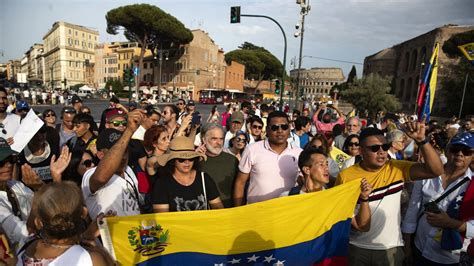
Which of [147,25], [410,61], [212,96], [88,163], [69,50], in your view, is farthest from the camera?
[69,50]

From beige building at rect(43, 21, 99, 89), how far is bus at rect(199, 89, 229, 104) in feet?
180

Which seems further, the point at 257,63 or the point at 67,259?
the point at 257,63

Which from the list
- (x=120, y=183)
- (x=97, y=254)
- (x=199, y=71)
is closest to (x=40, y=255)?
(x=97, y=254)

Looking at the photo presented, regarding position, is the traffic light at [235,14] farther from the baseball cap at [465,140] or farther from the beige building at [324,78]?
the beige building at [324,78]

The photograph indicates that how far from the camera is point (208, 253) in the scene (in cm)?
257

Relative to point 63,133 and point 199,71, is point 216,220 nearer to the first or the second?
point 63,133

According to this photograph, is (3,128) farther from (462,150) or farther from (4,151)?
(462,150)

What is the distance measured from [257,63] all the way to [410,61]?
119 feet

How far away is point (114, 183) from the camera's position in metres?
2.61

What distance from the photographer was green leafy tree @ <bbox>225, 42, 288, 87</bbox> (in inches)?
3201

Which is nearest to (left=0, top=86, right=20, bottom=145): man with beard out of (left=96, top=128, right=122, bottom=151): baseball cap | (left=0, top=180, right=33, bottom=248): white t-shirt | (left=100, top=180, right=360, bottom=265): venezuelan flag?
(left=96, top=128, right=122, bottom=151): baseball cap

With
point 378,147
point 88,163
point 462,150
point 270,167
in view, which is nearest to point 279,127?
point 270,167

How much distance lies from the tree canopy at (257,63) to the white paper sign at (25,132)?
7829 cm

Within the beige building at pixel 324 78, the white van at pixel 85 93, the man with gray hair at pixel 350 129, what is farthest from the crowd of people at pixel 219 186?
the beige building at pixel 324 78
